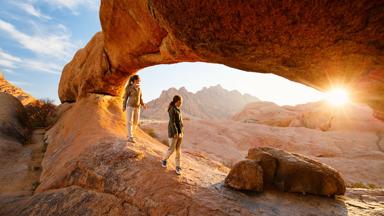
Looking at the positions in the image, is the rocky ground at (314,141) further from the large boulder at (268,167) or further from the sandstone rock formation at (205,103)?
the sandstone rock formation at (205,103)

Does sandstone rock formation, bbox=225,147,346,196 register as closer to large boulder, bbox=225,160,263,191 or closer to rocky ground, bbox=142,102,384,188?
large boulder, bbox=225,160,263,191

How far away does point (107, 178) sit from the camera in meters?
5.89

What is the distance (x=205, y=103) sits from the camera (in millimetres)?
98625

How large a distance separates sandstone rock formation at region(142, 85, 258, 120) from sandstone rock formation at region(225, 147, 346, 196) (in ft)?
172

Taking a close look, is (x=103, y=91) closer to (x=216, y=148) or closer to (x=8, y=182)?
(x=8, y=182)

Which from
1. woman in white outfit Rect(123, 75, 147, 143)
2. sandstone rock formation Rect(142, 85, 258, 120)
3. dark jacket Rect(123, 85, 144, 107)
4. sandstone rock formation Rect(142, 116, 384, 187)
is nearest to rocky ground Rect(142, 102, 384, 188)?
sandstone rock formation Rect(142, 116, 384, 187)

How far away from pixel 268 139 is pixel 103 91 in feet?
54.3

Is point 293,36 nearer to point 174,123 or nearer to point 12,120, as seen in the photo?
point 174,123

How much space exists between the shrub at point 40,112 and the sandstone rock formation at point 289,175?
14.6 m

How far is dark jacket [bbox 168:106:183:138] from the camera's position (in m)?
6.10

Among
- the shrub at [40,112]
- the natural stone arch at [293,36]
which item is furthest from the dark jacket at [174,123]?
the shrub at [40,112]

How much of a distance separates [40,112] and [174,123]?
48.6 ft

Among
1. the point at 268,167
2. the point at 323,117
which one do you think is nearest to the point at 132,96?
the point at 268,167

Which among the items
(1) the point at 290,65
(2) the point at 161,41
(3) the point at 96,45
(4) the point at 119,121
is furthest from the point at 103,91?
(1) the point at 290,65
